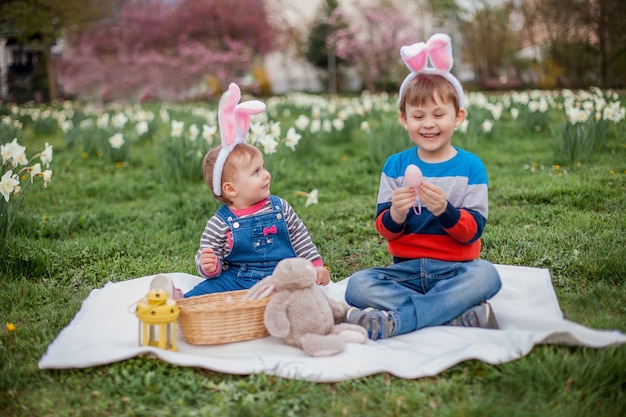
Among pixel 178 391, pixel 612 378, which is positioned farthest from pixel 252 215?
pixel 612 378

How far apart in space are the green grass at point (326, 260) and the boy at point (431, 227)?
0.36 m

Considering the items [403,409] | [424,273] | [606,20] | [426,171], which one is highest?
[606,20]

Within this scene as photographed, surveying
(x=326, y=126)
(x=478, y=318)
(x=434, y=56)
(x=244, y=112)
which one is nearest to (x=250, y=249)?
(x=244, y=112)

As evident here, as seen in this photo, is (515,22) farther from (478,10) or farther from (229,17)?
(229,17)

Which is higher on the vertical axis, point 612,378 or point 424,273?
point 424,273

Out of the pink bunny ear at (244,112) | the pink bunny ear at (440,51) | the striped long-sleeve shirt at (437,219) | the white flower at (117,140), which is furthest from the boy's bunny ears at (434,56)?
the white flower at (117,140)

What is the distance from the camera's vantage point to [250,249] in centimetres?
274

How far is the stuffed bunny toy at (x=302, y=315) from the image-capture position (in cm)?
220

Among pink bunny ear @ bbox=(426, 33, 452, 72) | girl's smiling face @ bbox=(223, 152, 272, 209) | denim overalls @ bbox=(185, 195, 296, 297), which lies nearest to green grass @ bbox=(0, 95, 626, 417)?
denim overalls @ bbox=(185, 195, 296, 297)

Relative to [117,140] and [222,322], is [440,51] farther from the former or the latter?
[117,140]

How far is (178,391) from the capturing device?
6.48 ft

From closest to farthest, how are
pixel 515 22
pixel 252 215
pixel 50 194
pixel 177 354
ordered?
1. pixel 177 354
2. pixel 252 215
3. pixel 50 194
4. pixel 515 22

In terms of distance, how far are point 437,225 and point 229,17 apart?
18.6 meters

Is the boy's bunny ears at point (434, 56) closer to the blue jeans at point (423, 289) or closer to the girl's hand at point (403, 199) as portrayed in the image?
the girl's hand at point (403, 199)
